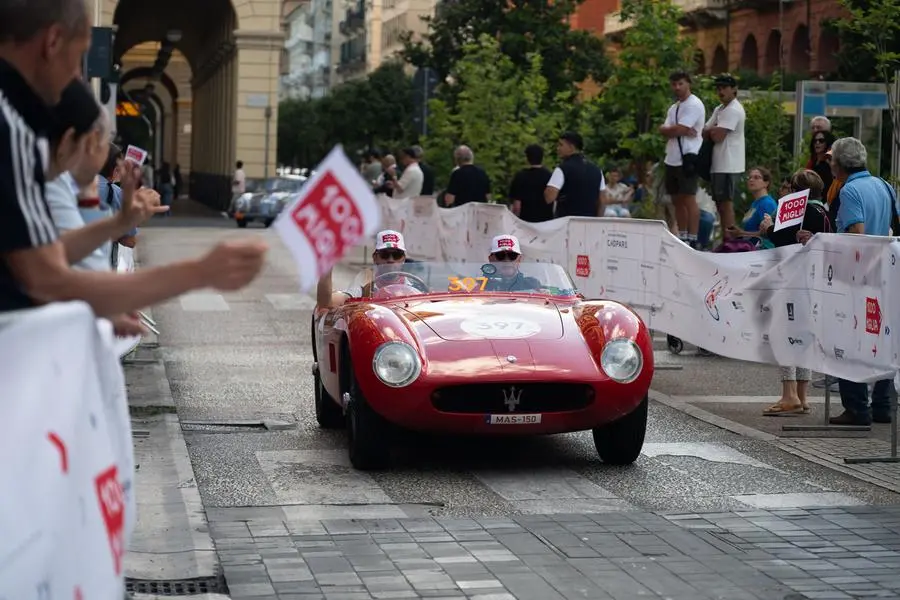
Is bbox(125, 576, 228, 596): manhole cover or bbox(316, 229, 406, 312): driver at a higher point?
bbox(316, 229, 406, 312): driver

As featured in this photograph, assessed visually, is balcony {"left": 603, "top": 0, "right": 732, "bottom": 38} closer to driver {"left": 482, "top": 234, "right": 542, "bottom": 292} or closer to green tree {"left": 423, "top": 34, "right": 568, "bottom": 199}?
green tree {"left": 423, "top": 34, "right": 568, "bottom": 199}

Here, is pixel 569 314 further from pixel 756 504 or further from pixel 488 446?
Result: pixel 756 504

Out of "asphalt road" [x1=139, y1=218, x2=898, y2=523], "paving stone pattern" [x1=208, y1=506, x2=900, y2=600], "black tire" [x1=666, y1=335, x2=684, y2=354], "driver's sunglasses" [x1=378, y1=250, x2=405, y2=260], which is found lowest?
"asphalt road" [x1=139, y1=218, x2=898, y2=523]

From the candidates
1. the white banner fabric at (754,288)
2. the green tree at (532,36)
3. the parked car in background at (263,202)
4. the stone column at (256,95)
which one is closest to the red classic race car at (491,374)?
the white banner fabric at (754,288)

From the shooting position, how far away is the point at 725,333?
12.5m

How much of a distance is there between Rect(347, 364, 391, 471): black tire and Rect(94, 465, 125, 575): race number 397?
17.5 ft

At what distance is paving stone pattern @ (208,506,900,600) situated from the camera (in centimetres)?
633

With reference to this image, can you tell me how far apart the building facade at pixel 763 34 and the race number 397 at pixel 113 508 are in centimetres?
4429

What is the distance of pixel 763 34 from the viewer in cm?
5350

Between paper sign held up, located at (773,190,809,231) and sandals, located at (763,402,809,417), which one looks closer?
sandals, located at (763,402,809,417)

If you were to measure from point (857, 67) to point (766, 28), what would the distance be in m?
12.5

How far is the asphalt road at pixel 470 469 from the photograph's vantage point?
27.0 ft

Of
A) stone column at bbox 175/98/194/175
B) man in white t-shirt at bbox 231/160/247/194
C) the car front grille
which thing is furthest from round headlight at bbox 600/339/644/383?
stone column at bbox 175/98/194/175

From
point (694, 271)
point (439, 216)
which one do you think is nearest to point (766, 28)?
point (439, 216)
